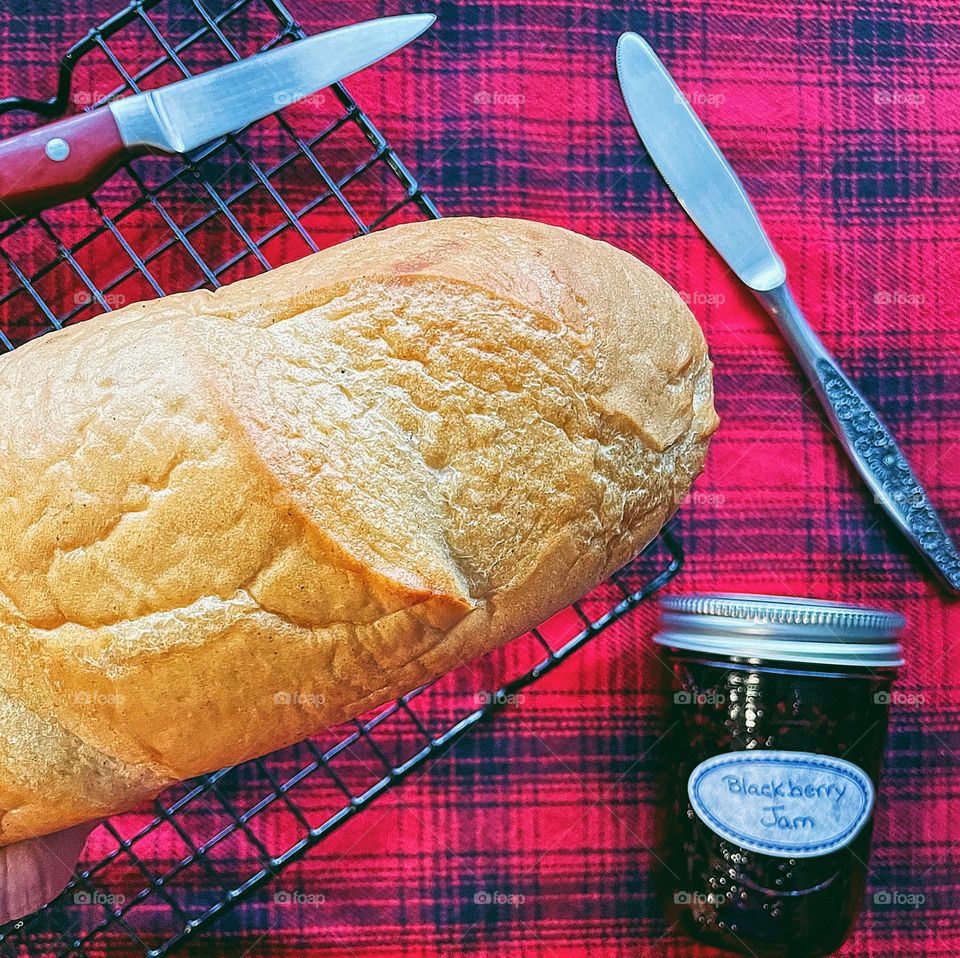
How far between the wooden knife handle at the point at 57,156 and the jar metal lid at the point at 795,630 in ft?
3.56

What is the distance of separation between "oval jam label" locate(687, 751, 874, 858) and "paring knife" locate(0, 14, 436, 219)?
3.96 feet

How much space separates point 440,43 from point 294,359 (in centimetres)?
89

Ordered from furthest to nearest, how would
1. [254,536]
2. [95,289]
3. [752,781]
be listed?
1. [95,289]
2. [752,781]
3. [254,536]

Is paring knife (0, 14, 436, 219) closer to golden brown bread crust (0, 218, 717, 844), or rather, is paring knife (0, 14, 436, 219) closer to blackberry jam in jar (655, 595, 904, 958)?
golden brown bread crust (0, 218, 717, 844)

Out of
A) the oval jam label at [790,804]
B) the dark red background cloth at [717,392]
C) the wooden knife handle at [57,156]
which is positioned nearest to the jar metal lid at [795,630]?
the oval jam label at [790,804]

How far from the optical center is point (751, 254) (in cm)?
171

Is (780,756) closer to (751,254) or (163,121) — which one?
(751,254)

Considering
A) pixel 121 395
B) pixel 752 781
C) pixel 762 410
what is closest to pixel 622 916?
pixel 752 781

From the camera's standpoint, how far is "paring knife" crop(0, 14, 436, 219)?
1422 millimetres

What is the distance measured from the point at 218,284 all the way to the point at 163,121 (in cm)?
30

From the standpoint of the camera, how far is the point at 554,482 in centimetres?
116

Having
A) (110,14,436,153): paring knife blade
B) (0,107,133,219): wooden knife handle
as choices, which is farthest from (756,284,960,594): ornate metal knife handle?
(0,107,133,219): wooden knife handle

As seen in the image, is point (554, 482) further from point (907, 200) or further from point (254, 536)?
point (907, 200)

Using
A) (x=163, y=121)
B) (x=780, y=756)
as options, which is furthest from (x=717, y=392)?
(x=163, y=121)
